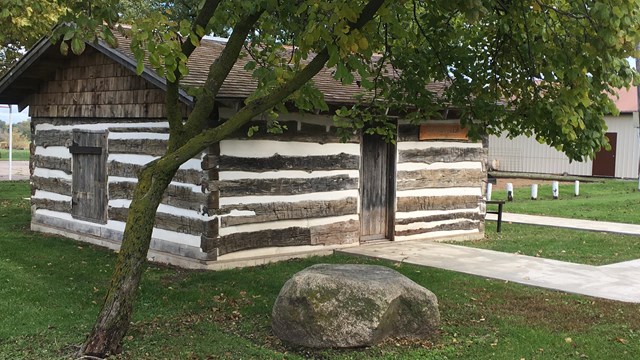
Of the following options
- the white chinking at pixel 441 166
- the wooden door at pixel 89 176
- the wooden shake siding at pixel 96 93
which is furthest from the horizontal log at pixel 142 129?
the white chinking at pixel 441 166

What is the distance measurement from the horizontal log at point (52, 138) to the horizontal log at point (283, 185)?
4671 mm

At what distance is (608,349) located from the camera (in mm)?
6379

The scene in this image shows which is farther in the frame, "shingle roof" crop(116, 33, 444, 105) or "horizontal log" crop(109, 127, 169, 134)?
"horizontal log" crop(109, 127, 169, 134)

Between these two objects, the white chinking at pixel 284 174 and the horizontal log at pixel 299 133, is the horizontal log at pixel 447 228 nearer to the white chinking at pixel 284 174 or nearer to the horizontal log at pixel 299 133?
the white chinking at pixel 284 174

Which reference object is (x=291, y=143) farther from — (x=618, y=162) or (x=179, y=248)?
(x=618, y=162)

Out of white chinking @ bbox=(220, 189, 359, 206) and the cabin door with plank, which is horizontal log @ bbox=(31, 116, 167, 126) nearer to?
white chinking @ bbox=(220, 189, 359, 206)

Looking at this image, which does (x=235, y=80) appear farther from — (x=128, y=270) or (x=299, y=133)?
(x=128, y=270)

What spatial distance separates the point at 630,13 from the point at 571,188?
20.0m

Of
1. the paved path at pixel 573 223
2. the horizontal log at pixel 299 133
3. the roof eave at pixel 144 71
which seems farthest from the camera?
the paved path at pixel 573 223

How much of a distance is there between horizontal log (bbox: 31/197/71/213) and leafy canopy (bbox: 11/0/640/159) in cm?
634

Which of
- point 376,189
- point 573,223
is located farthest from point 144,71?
point 573,223

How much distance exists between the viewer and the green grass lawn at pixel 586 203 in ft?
57.0

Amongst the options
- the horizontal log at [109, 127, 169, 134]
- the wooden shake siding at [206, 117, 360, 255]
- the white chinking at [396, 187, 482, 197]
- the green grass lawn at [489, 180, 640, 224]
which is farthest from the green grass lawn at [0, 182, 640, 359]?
the green grass lawn at [489, 180, 640, 224]

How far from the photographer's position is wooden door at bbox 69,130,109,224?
40.2 ft
